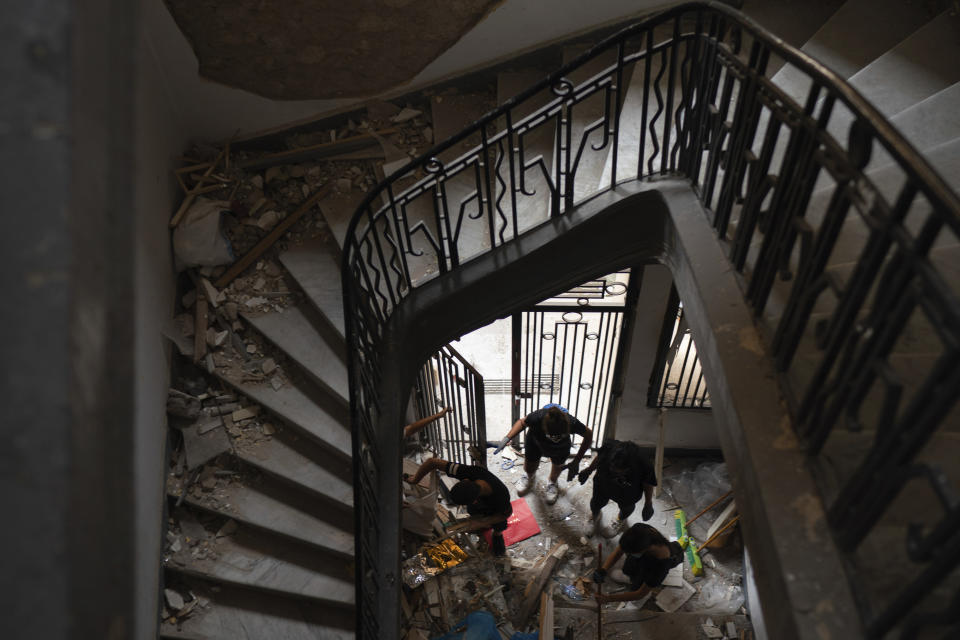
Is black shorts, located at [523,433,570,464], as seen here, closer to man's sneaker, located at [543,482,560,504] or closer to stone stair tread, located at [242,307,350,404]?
man's sneaker, located at [543,482,560,504]

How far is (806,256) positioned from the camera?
85.9 inches

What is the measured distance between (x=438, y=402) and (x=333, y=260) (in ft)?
9.41

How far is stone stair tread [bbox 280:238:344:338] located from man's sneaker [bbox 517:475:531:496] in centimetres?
376

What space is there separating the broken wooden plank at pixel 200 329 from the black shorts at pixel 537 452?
356 cm

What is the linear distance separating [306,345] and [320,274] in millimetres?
597

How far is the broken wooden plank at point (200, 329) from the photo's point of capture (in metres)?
4.96

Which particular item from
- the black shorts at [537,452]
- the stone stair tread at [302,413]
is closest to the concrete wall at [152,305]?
the stone stair tread at [302,413]

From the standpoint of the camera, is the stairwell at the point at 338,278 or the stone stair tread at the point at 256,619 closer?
the stairwell at the point at 338,278

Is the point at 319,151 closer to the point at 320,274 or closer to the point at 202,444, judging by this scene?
the point at 320,274

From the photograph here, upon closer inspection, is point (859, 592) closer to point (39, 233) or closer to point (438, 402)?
point (39, 233)

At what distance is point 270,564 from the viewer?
4625mm

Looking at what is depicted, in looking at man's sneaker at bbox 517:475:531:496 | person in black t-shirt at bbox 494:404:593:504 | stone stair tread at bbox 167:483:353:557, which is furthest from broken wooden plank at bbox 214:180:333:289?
man's sneaker at bbox 517:475:531:496

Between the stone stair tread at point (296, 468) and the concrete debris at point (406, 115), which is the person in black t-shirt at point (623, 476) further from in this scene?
the concrete debris at point (406, 115)

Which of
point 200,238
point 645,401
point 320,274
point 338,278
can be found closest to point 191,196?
point 200,238
